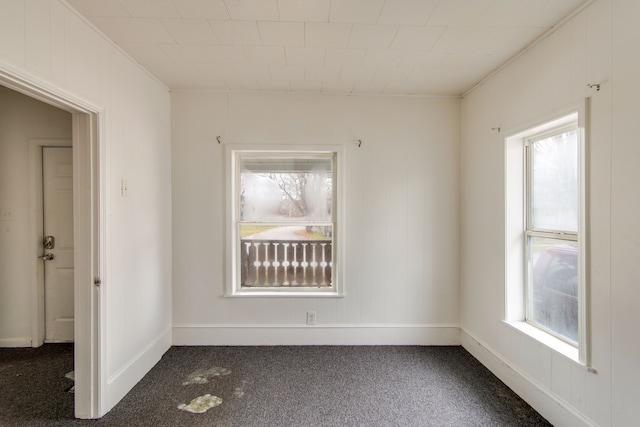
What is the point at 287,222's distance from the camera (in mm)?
2875

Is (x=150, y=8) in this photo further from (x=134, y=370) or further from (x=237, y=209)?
(x=134, y=370)

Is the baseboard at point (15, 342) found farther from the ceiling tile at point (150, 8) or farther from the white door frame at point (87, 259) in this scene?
the ceiling tile at point (150, 8)

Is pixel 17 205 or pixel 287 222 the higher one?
pixel 17 205

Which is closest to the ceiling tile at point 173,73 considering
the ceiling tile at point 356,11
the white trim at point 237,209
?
the white trim at point 237,209

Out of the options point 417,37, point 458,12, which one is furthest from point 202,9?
point 458,12

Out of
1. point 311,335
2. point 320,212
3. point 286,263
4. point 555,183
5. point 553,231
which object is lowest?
point 311,335

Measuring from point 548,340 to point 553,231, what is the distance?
735 millimetres

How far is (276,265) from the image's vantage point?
2916 mm

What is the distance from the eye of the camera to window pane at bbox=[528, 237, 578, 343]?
5.86 ft

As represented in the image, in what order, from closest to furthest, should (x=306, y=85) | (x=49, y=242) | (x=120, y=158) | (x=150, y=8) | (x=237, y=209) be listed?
(x=150, y=8), (x=120, y=158), (x=306, y=85), (x=49, y=242), (x=237, y=209)

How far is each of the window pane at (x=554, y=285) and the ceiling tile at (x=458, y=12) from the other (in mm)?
1531

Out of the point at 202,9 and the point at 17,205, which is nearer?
the point at 202,9

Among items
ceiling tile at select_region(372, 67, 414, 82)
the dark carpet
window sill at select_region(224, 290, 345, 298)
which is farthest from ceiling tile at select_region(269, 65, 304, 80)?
the dark carpet

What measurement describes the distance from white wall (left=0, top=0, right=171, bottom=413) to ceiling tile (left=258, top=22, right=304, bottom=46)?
3.58 feet
